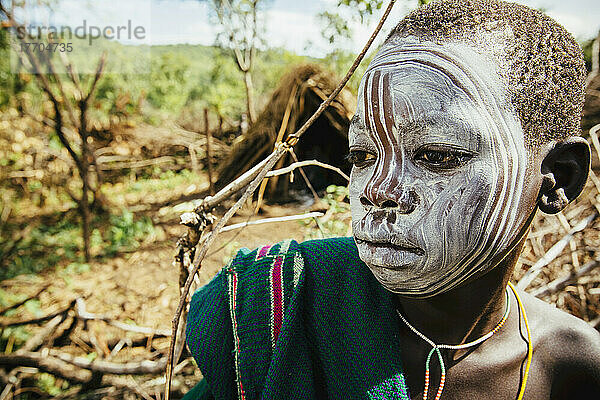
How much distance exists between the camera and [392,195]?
2.92ft

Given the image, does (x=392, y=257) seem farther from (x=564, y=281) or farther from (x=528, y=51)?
(x=564, y=281)

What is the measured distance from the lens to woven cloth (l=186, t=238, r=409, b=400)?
1092mm

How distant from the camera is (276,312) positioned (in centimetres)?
116

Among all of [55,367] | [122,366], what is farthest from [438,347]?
[55,367]

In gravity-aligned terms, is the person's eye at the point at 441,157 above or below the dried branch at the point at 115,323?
above

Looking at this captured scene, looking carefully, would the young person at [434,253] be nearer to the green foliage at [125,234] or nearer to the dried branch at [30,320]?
the dried branch at [30,320]

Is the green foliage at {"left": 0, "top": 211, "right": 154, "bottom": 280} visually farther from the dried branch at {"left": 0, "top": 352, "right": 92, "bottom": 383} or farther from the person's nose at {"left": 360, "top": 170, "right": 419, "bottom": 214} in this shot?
the person's nose at {"left": 360, "top": 170, "right": 419, "bottom": 214}

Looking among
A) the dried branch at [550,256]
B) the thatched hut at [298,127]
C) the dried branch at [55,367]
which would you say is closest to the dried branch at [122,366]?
the dried branch at [55,367]

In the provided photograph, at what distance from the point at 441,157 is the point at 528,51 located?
0.98 ft

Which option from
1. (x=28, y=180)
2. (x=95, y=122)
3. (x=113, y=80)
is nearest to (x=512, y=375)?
(x=28, y=180)

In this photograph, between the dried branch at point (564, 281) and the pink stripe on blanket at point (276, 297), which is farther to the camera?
the dried branch at point (564, 281)

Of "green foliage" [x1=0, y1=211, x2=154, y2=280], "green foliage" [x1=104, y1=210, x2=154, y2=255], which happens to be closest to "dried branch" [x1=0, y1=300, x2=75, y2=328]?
"green foliage" [x1=0, y1=211, x2=154, y2=280]

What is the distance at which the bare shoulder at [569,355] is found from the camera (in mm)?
1233

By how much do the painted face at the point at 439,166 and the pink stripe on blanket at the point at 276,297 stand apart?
0.34 metres
